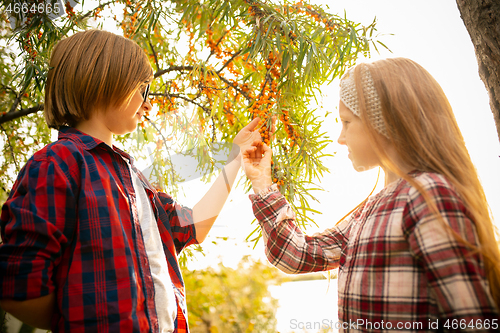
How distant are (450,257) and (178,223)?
0.67m

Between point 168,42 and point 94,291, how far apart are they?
1.50 m

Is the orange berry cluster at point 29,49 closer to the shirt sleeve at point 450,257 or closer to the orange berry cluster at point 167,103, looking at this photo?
the orange berry cluster at point 167,103

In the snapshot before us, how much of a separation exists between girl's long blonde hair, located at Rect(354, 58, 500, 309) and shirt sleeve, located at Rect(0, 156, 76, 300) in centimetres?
63

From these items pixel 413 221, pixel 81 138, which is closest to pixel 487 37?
pixel 413 221

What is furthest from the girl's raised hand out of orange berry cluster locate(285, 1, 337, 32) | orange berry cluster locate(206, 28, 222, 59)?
orange berry cluster locate(285, 1, 337, 32)

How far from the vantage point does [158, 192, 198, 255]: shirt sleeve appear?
907 millimetres

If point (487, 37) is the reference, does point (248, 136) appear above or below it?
below

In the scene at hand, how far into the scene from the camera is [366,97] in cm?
70

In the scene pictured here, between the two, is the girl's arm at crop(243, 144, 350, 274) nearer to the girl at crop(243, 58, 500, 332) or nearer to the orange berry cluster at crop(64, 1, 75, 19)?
the girl at crop(243, 58, 500, 332)

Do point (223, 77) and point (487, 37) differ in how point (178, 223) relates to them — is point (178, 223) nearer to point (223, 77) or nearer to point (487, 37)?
point (223, 77)

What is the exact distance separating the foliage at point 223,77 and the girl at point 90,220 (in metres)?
0.28

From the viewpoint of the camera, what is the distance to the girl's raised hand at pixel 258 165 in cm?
97

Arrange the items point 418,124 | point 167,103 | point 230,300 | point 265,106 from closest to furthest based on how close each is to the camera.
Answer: point 418,124 → point 265,106 → point 167,103 → point 230,300

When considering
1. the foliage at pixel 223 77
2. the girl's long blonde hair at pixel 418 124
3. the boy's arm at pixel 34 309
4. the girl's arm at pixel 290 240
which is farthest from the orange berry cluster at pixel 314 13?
the boy's arm at pixel 34 309
